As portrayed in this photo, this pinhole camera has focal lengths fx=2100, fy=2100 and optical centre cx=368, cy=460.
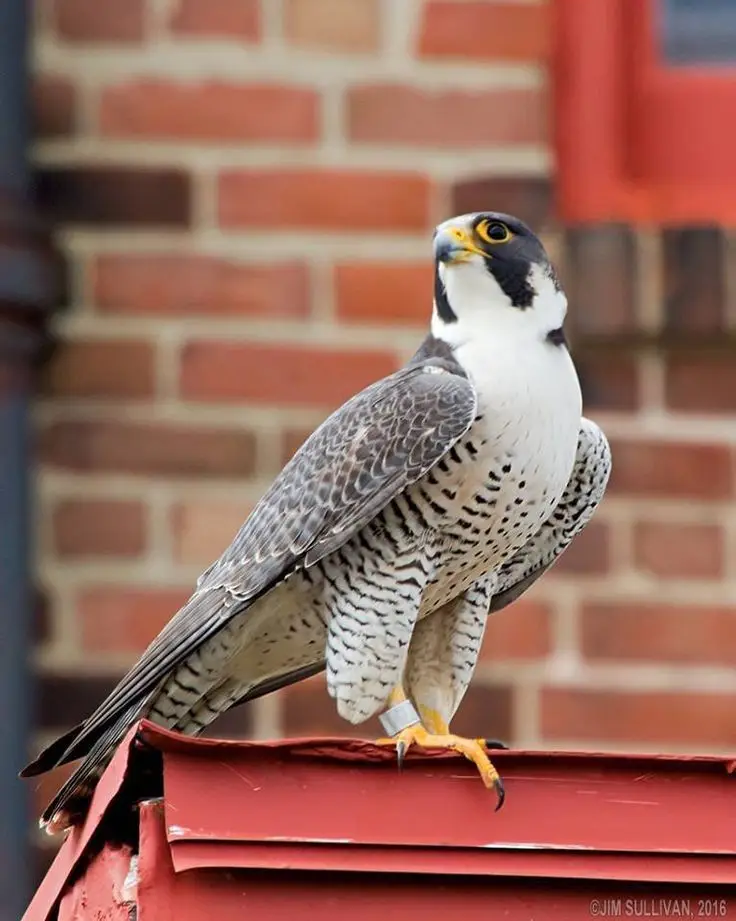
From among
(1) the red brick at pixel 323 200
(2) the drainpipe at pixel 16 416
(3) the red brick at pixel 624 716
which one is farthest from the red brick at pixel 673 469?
(2) the drainpipe at pixel 16 416

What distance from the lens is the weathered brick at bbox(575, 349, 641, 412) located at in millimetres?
3275

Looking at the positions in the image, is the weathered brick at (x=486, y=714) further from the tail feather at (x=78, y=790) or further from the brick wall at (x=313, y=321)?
the tail feather at (x=78, y=790)

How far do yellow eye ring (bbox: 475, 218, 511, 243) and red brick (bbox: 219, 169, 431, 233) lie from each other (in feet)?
2.24

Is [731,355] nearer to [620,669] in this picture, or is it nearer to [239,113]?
[620,669]

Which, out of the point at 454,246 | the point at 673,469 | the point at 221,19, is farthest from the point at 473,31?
the point at 454,246

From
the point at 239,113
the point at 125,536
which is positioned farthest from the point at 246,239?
the point at 125,536

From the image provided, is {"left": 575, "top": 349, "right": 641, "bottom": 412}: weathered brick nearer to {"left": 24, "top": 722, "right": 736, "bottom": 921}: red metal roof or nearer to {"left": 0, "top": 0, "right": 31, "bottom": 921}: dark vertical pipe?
{"left": 0, "top": 0, "right": 31, "bottom": 921}: dark vertical pipe

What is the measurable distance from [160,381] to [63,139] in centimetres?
42

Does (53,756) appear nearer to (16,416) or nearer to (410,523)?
(410,523)

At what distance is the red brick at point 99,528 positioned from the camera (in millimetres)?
3189

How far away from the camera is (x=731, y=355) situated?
3.31 m

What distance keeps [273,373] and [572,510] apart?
727 mm

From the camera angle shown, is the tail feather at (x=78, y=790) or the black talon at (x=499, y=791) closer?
the black talon at (x=499, y=791)

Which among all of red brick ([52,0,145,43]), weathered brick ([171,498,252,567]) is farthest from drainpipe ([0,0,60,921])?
weathered brick ([171,498,252,567])
